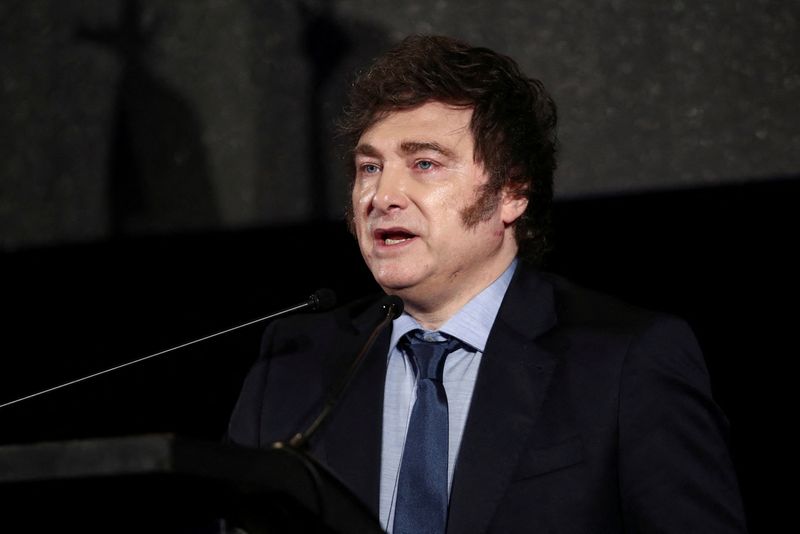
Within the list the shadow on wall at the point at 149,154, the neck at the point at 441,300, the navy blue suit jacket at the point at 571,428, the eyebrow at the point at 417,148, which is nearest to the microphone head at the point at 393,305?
the navy blue suit jacket at the point at 571,428

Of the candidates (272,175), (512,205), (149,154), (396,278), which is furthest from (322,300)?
(149,154)

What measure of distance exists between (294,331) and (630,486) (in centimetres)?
73

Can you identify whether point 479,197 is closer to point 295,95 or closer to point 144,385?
point 295,95

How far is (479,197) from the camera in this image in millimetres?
1796

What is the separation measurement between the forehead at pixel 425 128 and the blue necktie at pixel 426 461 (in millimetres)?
355

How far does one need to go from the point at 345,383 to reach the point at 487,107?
2.45 feet

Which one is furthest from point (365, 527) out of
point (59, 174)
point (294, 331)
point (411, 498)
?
point (59, 174)

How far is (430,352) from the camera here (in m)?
1.73

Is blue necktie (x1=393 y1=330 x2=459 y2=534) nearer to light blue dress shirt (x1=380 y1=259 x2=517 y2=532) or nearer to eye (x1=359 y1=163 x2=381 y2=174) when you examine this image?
light blue dress shirt (x1=380 y1=259 x2=517 y2=532)

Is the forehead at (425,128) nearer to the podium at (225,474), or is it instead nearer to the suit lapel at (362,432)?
the suit lapel at (362,432)

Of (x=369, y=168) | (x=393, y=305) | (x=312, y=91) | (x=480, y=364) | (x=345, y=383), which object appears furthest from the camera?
(x=312, y=91)

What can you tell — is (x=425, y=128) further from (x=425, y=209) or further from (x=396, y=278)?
(x=396, y=278)

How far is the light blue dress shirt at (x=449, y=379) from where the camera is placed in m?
1.66

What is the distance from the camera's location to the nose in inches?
67.9
